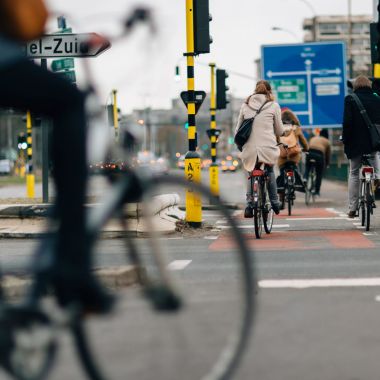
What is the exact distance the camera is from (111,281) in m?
3.64

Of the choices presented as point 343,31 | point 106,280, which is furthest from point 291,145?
point 343,31

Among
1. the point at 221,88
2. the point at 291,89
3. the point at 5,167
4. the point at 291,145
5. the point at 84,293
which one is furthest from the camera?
the point at 5,167

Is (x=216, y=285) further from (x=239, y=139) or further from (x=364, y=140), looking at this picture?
(x=364, y=140)

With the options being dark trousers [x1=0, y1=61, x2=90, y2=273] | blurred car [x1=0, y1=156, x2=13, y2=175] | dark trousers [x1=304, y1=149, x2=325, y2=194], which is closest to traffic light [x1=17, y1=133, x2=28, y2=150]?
dark trousers [x1=304, y1=149, x2=325, y2=194]

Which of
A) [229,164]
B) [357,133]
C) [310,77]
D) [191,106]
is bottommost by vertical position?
[229,164]

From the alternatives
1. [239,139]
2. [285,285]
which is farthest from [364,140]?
[285,285]

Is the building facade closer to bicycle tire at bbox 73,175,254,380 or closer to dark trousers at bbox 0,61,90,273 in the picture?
bicycle tire at bbox 73,175,254,380

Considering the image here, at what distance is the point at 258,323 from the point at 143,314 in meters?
1.79

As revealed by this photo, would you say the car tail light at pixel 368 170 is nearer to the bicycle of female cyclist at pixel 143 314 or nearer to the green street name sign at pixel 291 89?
the bicycle of female cyclist at pixel 143 314

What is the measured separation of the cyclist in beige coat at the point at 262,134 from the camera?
1170cm

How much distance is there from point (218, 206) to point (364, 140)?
9.10 metres

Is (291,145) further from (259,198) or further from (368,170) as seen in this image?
(259,198)

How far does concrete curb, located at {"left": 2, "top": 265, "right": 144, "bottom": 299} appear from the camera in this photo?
3.36 metres

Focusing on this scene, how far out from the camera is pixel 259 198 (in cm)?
1149
